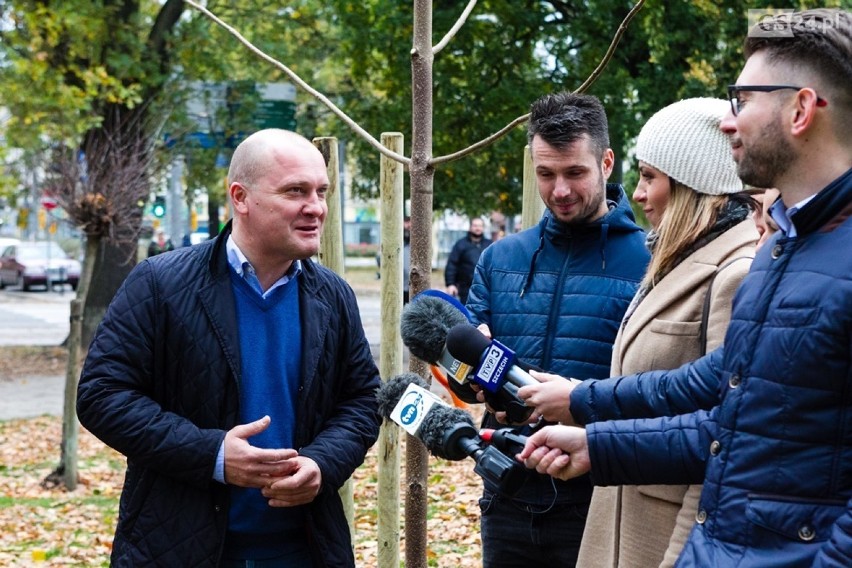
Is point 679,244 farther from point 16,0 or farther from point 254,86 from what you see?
point 254,86

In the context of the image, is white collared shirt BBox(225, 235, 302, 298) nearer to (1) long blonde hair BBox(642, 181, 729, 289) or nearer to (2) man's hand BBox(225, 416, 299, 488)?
(2) man's hand BBox(225, 416, 299, 488)

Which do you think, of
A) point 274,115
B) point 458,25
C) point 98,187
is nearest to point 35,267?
point 274,115

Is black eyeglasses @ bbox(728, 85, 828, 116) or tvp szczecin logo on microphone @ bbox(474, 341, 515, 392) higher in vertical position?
black eyeglasses @ bbox(728, 85, 828, 116)

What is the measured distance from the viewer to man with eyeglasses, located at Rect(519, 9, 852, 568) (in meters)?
2.24

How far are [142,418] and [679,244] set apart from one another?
5.31ft

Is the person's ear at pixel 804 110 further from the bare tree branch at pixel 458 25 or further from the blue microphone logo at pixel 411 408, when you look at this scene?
the bare tree branch at pixel 458 25

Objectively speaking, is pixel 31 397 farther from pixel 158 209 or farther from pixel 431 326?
pixel 431 326

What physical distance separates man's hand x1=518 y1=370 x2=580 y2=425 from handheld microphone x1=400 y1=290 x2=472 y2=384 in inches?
15.1

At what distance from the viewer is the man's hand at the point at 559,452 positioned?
2.83 meters

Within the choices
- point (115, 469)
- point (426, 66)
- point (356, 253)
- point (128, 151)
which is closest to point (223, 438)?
point (426, 66)

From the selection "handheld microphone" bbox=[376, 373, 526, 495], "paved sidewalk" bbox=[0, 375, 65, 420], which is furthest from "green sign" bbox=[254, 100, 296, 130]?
"handheld microphone" bbox=[376, 373, 526, 495]

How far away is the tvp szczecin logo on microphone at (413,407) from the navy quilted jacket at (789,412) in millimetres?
942

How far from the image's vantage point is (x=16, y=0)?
17203 millimetres

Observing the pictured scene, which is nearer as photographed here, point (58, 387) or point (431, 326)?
point (431, 326)
